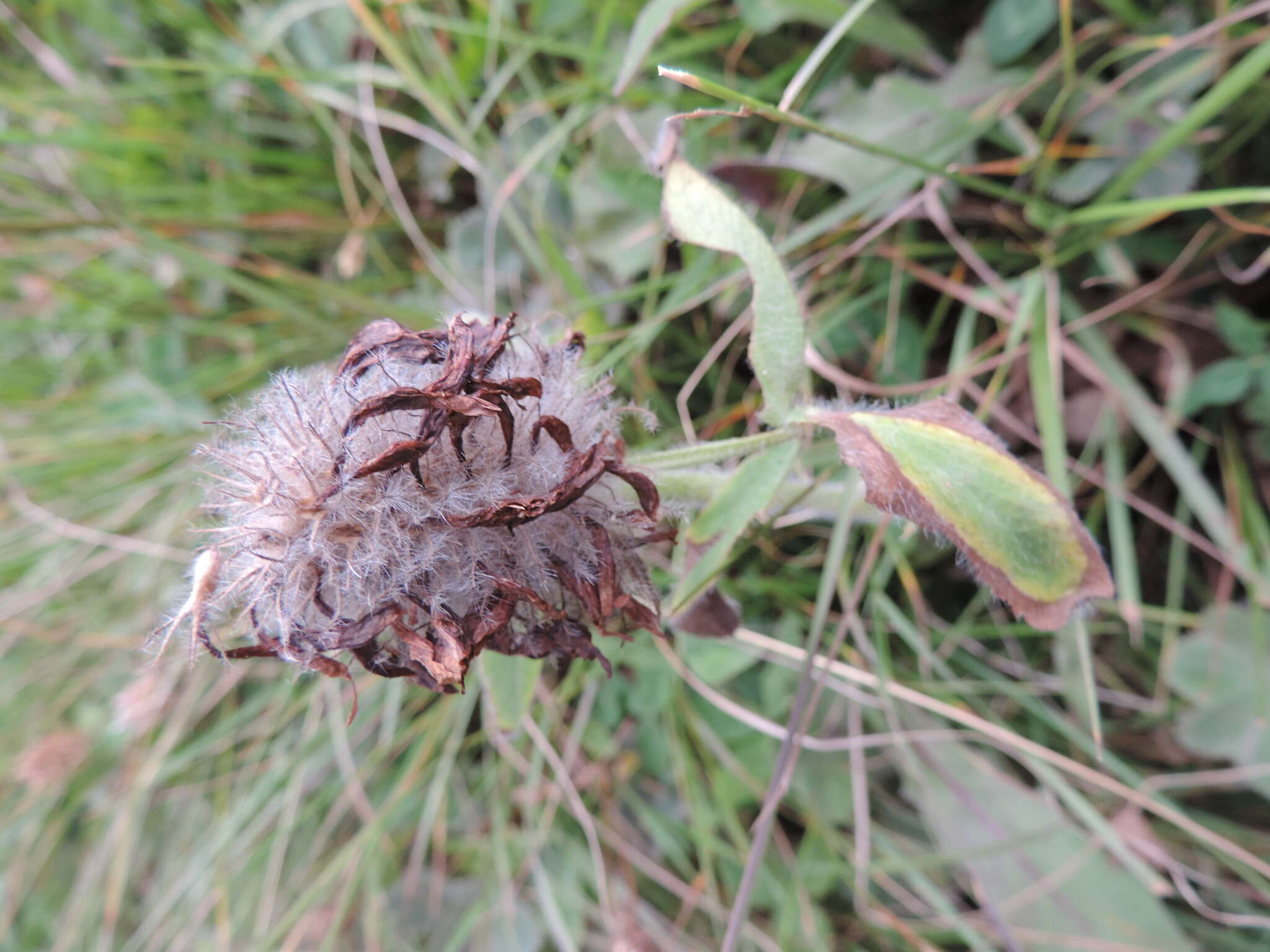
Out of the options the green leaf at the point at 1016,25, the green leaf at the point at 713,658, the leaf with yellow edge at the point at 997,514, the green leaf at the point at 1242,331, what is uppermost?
the green leaf at the point at 1016,25

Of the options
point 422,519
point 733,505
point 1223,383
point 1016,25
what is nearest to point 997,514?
point 733,505

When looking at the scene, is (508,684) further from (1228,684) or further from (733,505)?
(1228,684)

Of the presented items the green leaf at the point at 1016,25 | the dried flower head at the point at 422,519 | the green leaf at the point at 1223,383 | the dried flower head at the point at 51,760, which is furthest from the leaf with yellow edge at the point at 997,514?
the dried flower head at the point at 51,760

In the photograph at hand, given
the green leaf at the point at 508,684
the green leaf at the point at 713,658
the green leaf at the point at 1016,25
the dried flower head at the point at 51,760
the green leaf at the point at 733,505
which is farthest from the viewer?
the dried flower head at the point at 51,760

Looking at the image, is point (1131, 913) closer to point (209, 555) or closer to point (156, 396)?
point (209, 555)

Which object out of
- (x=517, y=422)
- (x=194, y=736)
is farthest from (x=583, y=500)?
(x=194, y=736)

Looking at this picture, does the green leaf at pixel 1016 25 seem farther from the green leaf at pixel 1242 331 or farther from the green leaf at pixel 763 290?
the green leaf at pixel 763 290
